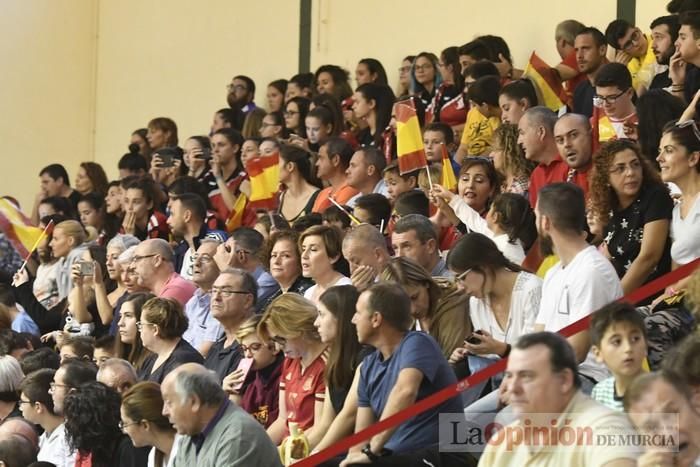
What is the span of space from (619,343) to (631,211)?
6.27 ft

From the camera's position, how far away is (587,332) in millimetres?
6383

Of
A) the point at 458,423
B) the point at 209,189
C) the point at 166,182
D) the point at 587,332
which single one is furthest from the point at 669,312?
the point at 166,182

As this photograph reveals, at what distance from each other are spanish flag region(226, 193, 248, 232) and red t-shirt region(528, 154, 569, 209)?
3.47 metres

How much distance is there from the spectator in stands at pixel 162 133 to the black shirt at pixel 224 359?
20.2 feet

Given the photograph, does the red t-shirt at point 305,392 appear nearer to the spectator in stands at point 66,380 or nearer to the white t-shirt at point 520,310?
the white t-shirt at point 520,310

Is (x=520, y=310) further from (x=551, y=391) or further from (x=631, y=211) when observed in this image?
(x=551, y=391)

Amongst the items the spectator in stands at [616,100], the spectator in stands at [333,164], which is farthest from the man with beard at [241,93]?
the spectator in stands at [616,100]

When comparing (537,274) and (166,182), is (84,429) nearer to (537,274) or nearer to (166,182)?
(537,274)

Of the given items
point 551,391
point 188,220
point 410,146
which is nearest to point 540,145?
point 410,146

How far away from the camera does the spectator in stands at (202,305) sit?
9328mm

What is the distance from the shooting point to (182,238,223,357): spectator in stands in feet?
30.6

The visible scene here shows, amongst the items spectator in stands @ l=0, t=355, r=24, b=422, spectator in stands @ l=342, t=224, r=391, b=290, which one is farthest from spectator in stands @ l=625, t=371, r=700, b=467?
spectator in stands @ l=0, t=355, r=24, b=422

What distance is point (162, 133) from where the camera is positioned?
14508 millimetres

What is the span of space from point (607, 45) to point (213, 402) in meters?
5.22
